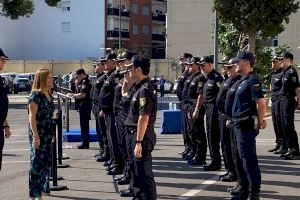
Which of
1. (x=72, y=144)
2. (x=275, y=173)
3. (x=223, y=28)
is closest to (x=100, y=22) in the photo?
(x=223, y=28)

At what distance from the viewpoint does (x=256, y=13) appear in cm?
2436

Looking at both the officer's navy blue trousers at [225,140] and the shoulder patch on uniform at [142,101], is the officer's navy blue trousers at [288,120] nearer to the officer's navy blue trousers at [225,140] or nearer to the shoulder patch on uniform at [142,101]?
the officer's navy blue trousers at [225,140]

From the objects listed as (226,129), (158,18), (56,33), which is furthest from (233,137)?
(158,18)

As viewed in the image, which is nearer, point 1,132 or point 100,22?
point 1,132

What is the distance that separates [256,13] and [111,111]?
1363 centimetres

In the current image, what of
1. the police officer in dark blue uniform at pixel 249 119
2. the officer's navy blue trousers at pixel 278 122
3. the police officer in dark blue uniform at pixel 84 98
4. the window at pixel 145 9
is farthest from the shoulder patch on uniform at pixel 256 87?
the window at pixel 145 9

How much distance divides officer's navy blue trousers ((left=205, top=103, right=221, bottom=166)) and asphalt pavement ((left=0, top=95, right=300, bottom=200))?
1.20 feet

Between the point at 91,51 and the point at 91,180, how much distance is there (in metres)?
66.9

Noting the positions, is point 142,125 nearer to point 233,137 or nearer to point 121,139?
point 233,137

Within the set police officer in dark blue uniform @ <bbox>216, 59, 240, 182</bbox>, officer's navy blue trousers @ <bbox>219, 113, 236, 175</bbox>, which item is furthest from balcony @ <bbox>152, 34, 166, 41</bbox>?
officer's navy blue trousers @ <bbox>219, 113, 236, 175</bbox>

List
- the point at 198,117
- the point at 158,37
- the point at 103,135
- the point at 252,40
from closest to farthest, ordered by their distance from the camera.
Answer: the point at 198,117 → the point at 103,135 → the point at 252,40 → the point at 158,37

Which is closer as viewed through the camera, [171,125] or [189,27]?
[171,125]

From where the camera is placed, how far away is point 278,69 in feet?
44.8

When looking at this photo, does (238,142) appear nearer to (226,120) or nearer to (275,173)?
(226,120)
